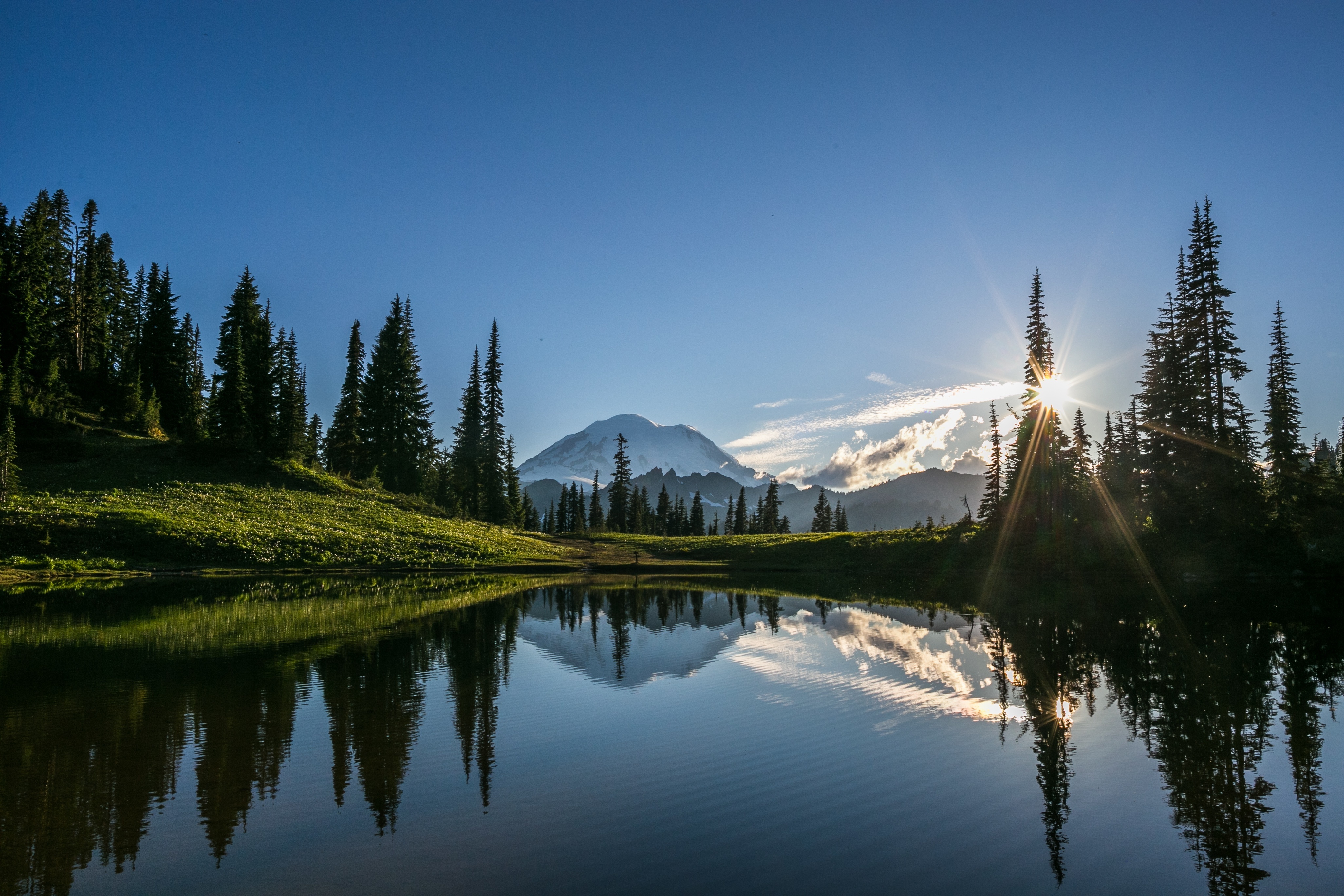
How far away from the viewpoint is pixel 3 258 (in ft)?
210

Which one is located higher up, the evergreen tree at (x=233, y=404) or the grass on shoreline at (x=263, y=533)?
the evergreen tree at (x=233, y=404)

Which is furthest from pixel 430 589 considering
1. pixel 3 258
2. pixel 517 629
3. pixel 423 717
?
pixel 3 258

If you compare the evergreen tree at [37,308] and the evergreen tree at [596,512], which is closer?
the evergreen tree at [37,308]

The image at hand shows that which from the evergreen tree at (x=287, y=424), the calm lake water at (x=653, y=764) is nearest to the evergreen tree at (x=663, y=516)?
the evergreen tree at (x=287, y=424)

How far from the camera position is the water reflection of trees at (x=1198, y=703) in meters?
8.80

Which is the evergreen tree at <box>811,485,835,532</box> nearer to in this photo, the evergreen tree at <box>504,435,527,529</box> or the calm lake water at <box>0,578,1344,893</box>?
the evergreen tree at <box>504,435,527,529</box>

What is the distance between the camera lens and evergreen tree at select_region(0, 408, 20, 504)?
4072 centimetres

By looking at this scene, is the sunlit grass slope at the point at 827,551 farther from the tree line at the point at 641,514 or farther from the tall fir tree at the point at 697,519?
the tall fir tree at the point at 697,519

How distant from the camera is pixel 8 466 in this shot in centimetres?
4250

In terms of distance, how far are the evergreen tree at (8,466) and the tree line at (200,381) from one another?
1182 centimetres

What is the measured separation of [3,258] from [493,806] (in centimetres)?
8140

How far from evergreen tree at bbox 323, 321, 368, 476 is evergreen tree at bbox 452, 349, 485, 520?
957cm

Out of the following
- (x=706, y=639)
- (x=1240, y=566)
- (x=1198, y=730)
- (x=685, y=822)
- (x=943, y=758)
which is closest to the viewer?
(x=685, y=822)

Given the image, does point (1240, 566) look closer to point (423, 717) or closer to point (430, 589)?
point (430, 589)
